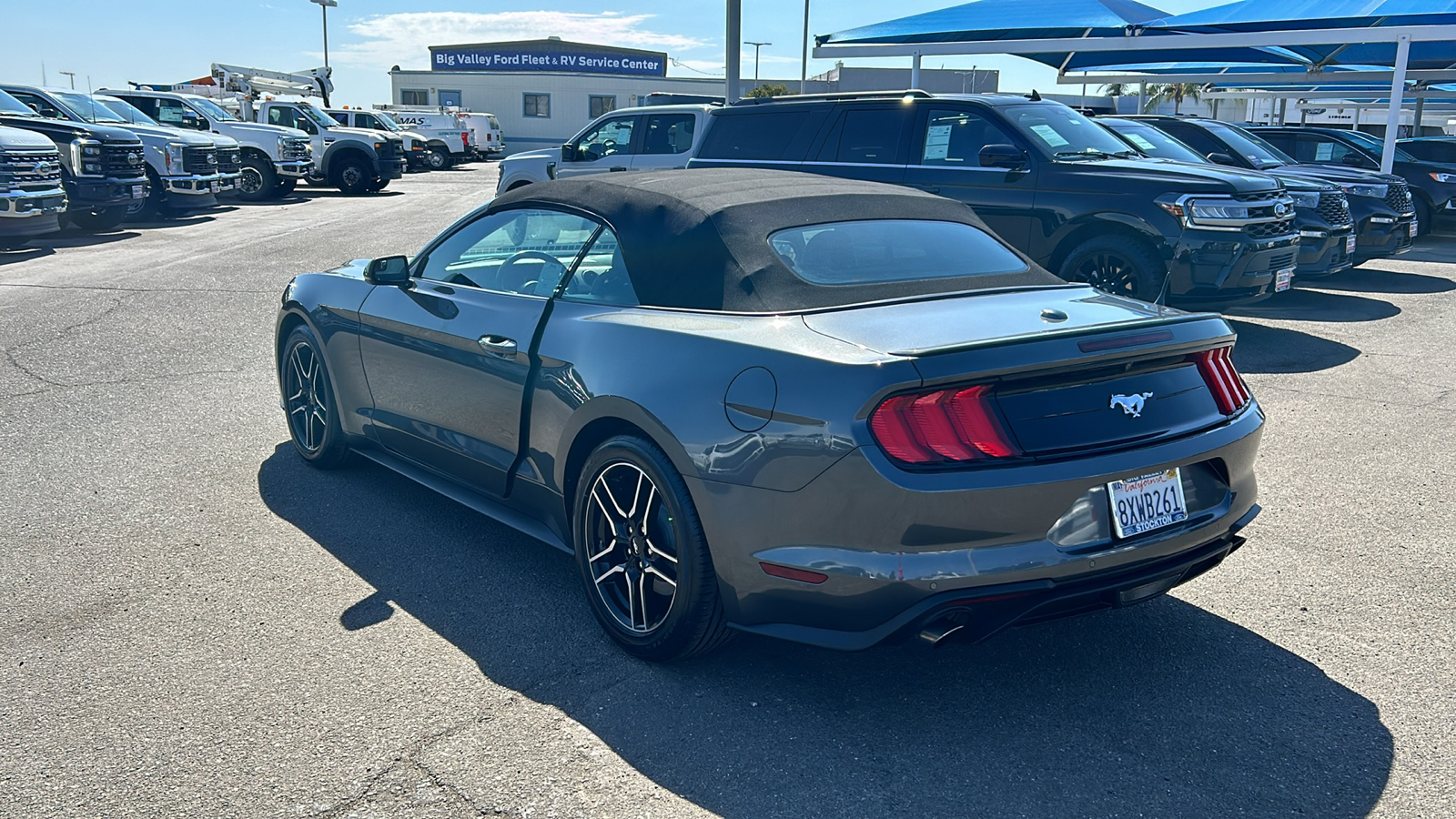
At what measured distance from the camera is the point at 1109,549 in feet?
10.3

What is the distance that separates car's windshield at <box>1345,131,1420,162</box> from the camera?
16.6m

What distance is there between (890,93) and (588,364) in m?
6.88

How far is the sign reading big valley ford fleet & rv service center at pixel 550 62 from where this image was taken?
68.7 meters

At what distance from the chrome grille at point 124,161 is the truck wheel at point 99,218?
0.52 meters

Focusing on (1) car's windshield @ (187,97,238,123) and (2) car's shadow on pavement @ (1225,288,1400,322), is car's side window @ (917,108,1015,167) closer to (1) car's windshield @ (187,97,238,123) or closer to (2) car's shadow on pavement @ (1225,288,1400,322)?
(2) car's shadow on pavement @ (1225,288,1400,322)

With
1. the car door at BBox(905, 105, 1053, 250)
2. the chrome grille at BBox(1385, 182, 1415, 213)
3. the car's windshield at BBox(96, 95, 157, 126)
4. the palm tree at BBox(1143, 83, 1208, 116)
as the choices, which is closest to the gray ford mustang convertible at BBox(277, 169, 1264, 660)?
the car door at BBox(905, 105, 1053, 250)

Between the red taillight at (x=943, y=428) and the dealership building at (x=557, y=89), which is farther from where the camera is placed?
the dealership building at (x=557, y=89)

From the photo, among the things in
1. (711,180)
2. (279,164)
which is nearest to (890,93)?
(711,180)

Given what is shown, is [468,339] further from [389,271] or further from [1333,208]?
[1333,208]

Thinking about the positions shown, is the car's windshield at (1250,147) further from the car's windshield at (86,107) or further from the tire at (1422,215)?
the car's windshield at (86,107)

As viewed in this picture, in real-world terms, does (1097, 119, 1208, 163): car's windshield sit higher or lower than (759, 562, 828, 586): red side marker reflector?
higher

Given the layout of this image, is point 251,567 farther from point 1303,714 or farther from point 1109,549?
point 1303,714

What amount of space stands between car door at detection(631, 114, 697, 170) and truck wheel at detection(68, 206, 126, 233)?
892 cm

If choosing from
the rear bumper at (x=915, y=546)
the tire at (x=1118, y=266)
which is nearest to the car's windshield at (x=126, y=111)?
the tire at (x=1118, y=266)
